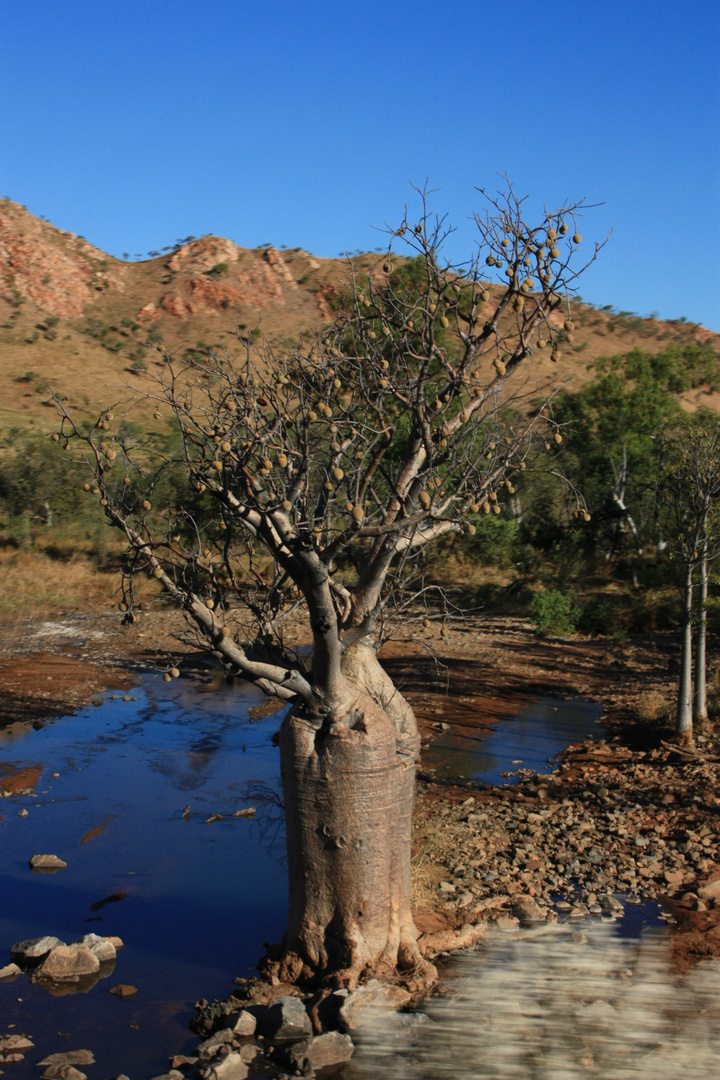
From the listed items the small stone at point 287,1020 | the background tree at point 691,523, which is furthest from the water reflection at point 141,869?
the background tree at point 691,523

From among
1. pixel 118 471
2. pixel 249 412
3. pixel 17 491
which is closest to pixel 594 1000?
pixel 249 412

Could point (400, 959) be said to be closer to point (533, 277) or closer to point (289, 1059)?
point (289, 1059)

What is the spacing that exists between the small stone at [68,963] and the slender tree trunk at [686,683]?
5.99m

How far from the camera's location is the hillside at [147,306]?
126 feet

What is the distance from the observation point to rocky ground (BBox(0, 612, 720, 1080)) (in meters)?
4.20

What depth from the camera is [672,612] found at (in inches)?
622

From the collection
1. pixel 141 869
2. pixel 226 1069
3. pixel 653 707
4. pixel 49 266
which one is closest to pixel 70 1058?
pixel 226 1069

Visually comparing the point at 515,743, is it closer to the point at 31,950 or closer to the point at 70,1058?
the point at 31,950

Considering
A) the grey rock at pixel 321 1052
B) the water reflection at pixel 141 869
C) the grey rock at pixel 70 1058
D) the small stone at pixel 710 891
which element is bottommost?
the water reflection at pixel 141 869

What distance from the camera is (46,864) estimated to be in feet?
21.9

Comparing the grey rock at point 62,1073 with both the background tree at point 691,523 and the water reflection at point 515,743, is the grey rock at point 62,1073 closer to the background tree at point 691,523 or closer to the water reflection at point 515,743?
the water reflection at point 515,743

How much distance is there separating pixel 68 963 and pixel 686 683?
→ 245 inches

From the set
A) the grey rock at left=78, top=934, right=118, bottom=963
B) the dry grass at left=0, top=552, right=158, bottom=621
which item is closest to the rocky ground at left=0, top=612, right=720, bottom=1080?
the grey rock at left=78, top=934, right=118, bottom=963

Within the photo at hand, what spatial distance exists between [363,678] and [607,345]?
46.0 metres
